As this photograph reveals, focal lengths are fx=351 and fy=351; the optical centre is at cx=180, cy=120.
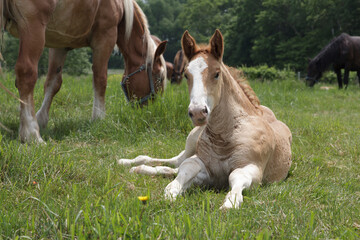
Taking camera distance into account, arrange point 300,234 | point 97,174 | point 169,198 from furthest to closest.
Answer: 1. point 97,174
2. point 169,198
3. point 300,234

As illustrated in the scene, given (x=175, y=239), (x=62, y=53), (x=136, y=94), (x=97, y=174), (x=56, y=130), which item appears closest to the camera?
(x=175, y=239)

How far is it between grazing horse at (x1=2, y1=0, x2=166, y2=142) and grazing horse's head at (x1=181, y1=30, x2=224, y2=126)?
1.85 m

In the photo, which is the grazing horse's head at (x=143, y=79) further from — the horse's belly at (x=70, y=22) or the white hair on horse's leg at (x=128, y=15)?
the horse's belly at (x=70, y=22)

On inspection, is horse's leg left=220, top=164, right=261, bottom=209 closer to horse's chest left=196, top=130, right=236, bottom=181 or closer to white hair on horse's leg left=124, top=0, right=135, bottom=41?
horse's chest left=196, top=130, right=236, bottom=181

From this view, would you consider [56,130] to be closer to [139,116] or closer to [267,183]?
[139,116]

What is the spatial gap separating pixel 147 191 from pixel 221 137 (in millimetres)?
937

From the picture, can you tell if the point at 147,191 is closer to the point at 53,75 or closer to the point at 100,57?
the point at 100,57

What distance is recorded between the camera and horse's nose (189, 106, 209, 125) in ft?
8.55

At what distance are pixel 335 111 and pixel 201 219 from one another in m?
7.23

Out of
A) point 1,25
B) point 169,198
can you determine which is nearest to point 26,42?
point 1,25

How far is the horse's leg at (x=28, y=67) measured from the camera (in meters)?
3.79

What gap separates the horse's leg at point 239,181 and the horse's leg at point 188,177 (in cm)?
32

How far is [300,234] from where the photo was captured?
1912 mm

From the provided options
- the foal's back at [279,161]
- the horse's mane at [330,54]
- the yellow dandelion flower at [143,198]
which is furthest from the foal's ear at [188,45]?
the horse's mane at [330,54]
